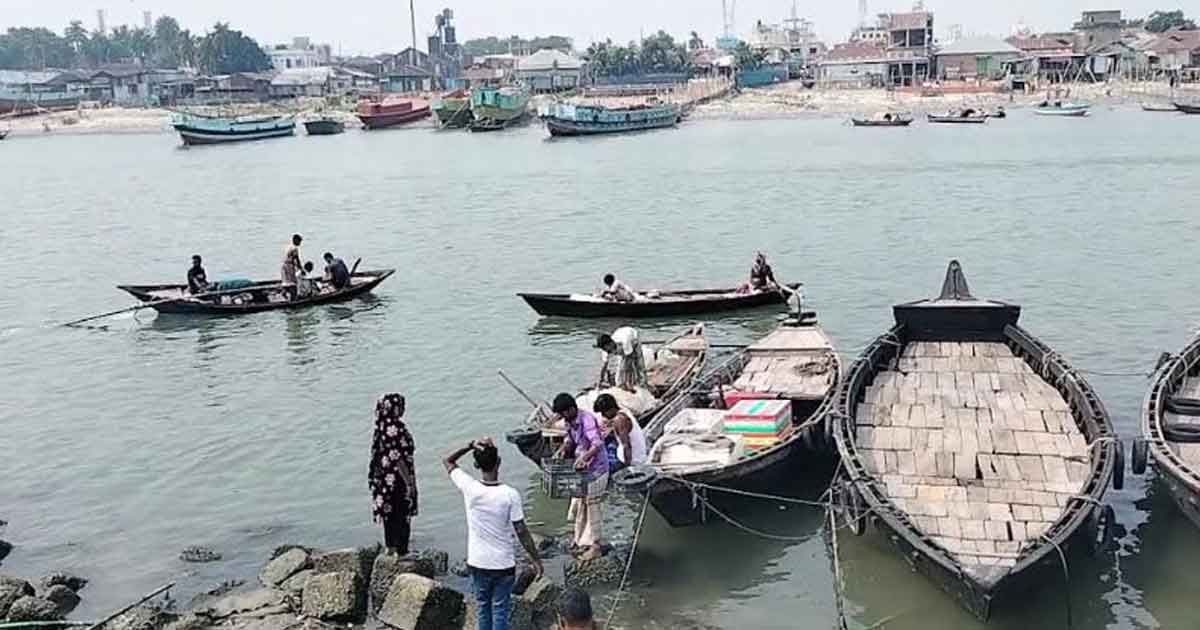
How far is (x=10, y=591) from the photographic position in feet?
37.7

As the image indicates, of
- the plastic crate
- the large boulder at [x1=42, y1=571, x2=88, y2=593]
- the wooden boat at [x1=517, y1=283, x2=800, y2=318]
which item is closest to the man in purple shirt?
the plastic crate

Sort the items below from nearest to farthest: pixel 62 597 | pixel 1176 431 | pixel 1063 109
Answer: pixel 62 597 → pixel 1176 431 → pixel 1063 109

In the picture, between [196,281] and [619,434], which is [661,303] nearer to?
[196,281]

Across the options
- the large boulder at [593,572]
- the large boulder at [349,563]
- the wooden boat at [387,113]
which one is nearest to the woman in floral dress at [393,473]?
the large boulder at [349,563]

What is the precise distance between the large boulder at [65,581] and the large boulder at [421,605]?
3.92 m

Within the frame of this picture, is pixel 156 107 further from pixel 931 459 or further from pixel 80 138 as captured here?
pixel 931 459

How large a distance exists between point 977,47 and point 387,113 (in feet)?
177

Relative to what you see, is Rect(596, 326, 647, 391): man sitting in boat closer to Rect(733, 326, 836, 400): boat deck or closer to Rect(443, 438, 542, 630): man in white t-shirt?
Rect(733, 326, 836, 400): boat deck

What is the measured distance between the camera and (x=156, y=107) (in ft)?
414

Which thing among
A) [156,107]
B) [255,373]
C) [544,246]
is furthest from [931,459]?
[156,107]

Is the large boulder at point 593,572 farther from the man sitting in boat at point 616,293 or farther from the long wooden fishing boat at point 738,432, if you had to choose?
the man sitting in boat at point 616,293

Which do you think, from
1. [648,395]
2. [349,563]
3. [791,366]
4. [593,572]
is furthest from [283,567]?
[791,366]

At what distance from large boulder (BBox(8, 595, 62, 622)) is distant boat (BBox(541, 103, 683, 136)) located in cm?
7553

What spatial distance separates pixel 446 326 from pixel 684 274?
26.1 ft
